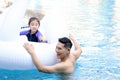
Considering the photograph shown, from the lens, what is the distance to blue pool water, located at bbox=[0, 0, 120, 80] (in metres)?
4.14

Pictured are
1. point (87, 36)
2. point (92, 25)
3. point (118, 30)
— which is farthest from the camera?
point (92, 25)

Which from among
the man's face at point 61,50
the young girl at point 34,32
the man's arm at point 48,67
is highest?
the young girl at point 34,32

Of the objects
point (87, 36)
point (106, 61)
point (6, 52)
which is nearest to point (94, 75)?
point (106, 61)

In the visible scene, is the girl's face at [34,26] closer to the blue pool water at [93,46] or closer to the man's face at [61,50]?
the blue pool water at [93,46]

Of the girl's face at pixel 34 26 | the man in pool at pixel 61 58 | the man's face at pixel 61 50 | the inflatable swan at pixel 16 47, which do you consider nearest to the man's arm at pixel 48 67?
the man in pool at pixel 61 58

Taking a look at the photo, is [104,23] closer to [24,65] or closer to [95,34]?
[95,34]

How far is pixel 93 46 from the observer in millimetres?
5570

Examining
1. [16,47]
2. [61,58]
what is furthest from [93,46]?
[16,47]

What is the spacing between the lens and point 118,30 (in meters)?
6.95

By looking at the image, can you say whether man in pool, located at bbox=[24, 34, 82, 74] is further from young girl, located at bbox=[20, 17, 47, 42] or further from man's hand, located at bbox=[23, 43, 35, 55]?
young girl, located at bbox=[20, 17, 47, 42]

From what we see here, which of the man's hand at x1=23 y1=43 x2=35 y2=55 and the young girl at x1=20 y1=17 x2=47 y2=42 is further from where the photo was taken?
the young girl at x1=20 y1=17 x2=47 y2=42

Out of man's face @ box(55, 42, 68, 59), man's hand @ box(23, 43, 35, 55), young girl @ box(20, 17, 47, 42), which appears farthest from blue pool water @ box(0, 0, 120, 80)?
young girl @ box(20, 17, 47, 42)

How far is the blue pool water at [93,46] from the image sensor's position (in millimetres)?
4141

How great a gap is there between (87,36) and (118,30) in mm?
1027
